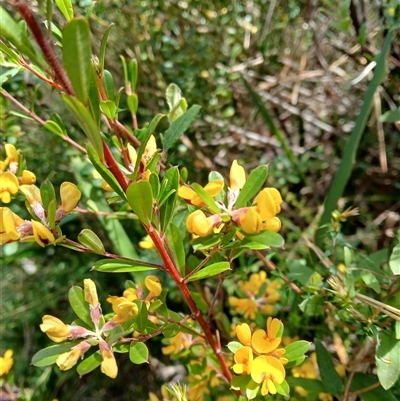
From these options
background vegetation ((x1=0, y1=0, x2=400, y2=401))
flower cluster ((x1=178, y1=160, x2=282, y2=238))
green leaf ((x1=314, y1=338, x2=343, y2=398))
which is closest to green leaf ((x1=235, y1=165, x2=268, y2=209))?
flower cluster ((x1=178, y1=160, x2=282, y2=238))

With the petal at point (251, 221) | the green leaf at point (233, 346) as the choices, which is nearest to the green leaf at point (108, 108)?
the petal at point (251, 221)

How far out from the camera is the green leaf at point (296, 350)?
21.2 inches

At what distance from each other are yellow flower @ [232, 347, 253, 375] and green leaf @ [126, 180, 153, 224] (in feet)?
0.65

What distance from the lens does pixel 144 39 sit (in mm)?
1301

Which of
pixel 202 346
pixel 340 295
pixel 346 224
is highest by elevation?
pixel 340 295

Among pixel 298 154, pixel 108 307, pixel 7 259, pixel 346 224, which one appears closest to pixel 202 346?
pixel 108 307

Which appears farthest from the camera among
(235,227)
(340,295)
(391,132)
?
(391,132)

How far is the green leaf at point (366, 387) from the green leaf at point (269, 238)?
362 millimetres

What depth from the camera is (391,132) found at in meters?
1.24

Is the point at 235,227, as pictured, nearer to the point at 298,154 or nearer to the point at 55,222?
the point at 55,222

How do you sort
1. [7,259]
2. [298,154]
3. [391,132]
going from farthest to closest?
[298,154], [391,132], [7,259]

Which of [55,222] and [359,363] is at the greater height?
[55,222]

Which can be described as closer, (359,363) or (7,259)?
(359,363)

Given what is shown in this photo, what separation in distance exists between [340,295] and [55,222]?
0.39 m
